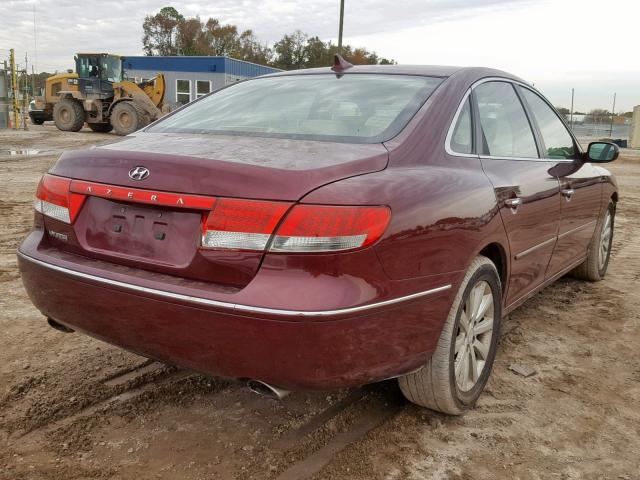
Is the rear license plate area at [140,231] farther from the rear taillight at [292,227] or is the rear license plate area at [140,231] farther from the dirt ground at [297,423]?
the dirt ground at [297,423]

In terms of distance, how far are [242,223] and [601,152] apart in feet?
9.95

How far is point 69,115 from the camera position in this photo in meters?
23.9

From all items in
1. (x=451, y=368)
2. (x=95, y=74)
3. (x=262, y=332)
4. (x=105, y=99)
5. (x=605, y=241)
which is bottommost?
(x=451, y=368)

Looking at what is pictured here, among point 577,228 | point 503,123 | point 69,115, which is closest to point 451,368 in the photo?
point 503,123

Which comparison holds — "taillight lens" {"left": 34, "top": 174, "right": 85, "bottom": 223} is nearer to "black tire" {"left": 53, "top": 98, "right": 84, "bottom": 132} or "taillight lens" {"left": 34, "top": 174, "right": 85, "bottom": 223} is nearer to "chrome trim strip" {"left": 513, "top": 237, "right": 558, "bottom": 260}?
"chrome trim strip" {"left": 513, "top": 237, "right": 558, "bottom": 260}

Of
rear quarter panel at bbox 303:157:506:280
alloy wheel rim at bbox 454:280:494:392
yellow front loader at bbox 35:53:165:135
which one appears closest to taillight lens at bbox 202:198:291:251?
rear quarter panel at bbox 303:157:506:280

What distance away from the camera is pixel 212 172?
6.94 feet

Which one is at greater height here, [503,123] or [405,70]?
[405,70]

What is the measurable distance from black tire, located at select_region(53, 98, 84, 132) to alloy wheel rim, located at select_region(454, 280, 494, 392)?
77.4 ft

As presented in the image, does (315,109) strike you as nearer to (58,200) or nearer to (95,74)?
(58,200)

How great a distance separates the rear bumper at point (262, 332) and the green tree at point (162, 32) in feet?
255

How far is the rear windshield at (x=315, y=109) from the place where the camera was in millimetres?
2643

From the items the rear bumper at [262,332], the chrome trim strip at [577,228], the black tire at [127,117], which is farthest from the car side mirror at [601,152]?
the black tire at [127,117]

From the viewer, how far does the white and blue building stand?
37.9 m
